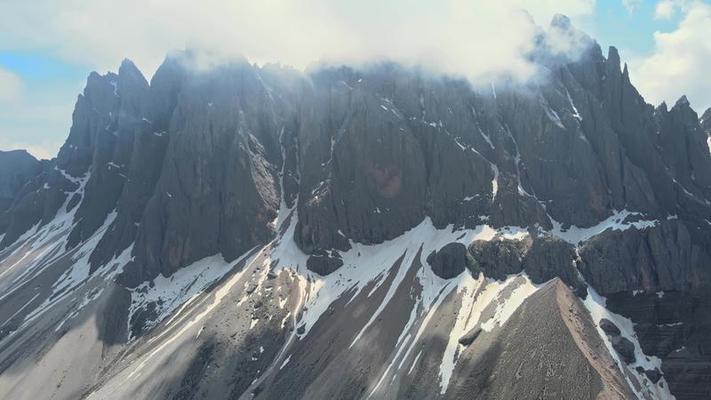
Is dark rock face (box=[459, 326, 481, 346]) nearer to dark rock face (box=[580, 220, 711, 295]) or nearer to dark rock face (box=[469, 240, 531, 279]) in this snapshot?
dark rock face (box=[469, 240, 531, 279])

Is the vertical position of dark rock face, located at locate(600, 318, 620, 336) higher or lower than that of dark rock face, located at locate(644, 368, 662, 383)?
higher

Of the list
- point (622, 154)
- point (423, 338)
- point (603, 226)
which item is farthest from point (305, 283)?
point (622, 154)

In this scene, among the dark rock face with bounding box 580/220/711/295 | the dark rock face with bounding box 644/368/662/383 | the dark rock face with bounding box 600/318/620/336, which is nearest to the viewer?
the dark rock face with bounding box 644/368/662/383

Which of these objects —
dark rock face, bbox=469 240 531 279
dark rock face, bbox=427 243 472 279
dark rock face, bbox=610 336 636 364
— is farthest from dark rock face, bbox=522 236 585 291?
dark rock face, bbox=610 336 636 364

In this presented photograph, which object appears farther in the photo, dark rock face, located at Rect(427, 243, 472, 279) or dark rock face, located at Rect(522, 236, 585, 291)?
dark rock face, located at Rect(427, 243, 472, 279)

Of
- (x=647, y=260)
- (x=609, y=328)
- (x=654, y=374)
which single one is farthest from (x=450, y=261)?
(x=654, y=374)
